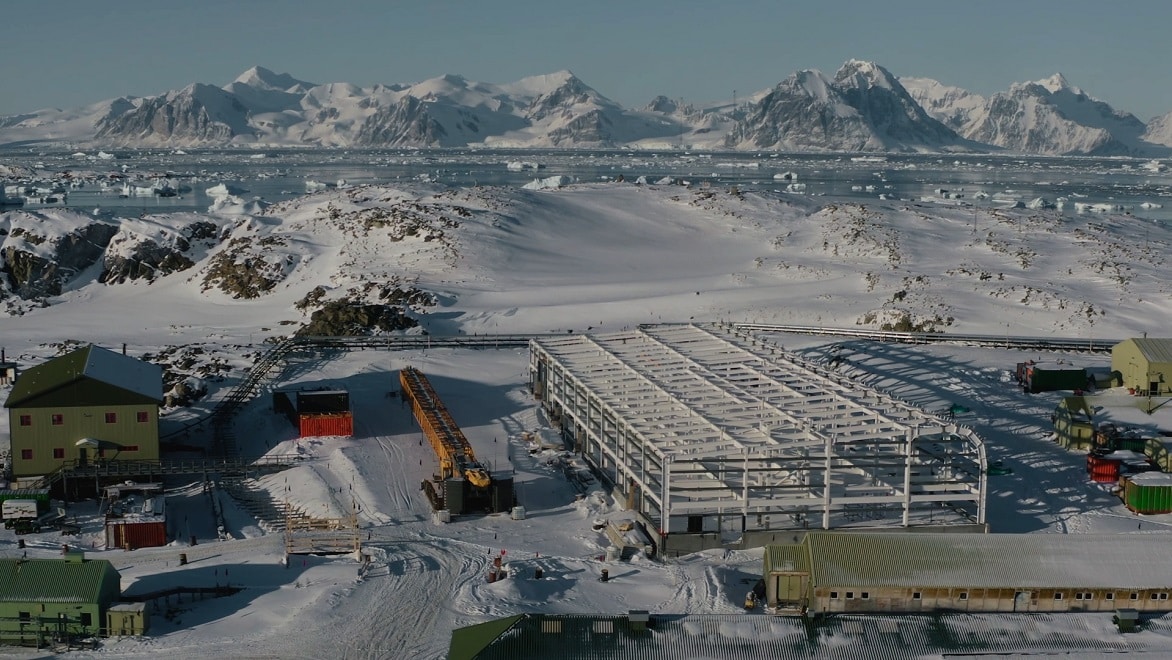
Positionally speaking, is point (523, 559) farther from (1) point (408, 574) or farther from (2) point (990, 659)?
(2) point (990, 659)

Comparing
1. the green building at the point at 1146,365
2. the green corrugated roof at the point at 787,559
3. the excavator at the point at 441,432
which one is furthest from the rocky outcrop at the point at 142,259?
the green corrugated roof at the point at 787,559

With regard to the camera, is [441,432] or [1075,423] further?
[1075,423]

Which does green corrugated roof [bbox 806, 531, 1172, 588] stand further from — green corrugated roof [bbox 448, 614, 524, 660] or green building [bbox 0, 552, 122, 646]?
green building [bbox 0, 552, 122, 646]

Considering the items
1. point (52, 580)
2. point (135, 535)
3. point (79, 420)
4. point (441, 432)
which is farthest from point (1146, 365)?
point (52, 580)

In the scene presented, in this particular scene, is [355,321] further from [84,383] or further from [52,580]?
[52,580]

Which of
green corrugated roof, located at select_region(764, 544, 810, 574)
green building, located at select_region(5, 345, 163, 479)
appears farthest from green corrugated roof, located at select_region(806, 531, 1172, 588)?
green building, located at select_region(5, 345, 163, 479)

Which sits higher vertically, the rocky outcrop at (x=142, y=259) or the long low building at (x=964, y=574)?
the rocky outcrop at (x=142, y=259)

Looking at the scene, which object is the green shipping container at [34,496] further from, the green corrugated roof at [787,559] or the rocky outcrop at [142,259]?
the rocky outcrop at [142,259]
